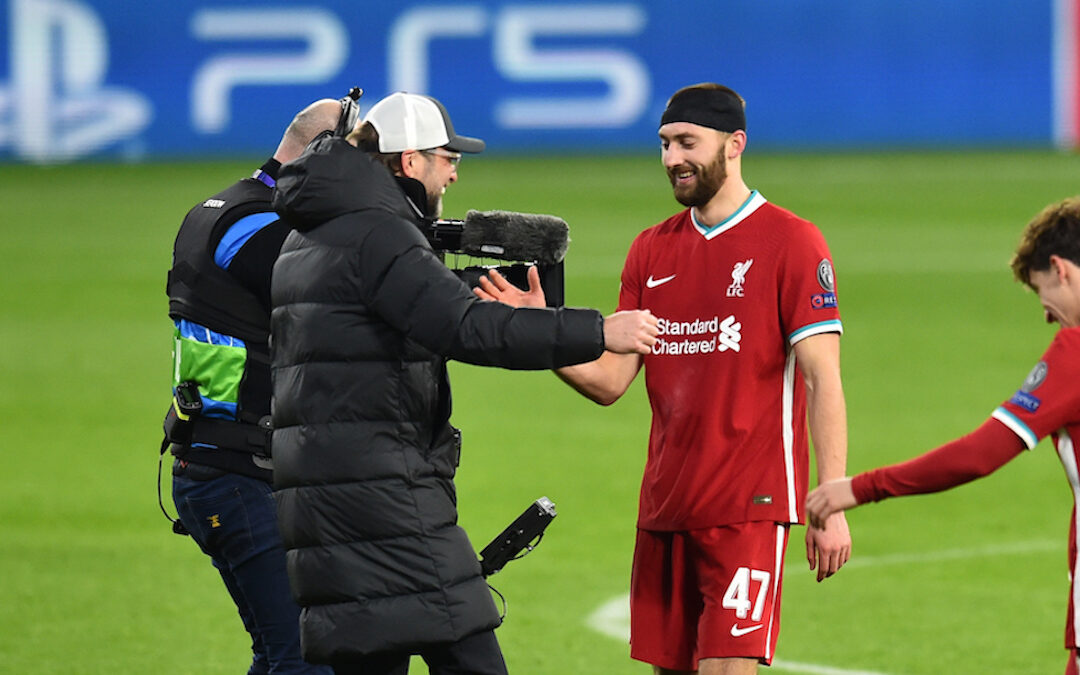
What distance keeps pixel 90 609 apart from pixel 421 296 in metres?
4.67

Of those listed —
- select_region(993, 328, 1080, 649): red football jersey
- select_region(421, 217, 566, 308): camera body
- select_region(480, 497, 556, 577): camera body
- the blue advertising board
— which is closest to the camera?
select_region(993, 328, 1080, 649): red football jersey

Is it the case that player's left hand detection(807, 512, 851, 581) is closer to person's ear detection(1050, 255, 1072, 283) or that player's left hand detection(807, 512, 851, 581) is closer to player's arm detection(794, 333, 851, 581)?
player's arm detection(794, 333, 851, 581)

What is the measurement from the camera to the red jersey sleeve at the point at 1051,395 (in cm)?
454

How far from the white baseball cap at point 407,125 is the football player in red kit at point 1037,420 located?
4.65ft

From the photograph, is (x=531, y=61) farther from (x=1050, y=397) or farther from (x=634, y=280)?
(x=1050, y=397)

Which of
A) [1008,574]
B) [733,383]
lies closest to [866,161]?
[1008,574]

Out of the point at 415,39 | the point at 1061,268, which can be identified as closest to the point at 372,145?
the point at 1061,268

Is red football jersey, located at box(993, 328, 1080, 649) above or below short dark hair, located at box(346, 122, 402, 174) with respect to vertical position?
below

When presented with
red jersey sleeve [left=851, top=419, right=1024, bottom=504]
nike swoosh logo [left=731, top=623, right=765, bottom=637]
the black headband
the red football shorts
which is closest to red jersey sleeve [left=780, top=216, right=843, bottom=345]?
the black headband

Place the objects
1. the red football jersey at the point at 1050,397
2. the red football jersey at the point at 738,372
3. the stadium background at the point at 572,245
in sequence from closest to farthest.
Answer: the red football jersey at the point at 1050,397 < the red football jersey at the point at 738,372 < the stadium background at the point at 572,245

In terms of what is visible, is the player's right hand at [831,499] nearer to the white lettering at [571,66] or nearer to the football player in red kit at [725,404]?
the football player in red kit at [725,404]

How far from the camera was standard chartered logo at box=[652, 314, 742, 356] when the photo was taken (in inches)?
225

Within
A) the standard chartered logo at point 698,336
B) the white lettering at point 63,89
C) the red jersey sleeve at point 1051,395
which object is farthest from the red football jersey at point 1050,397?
the white lettering at point 63,89

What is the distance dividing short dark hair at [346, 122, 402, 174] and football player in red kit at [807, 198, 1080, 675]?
1.45m
